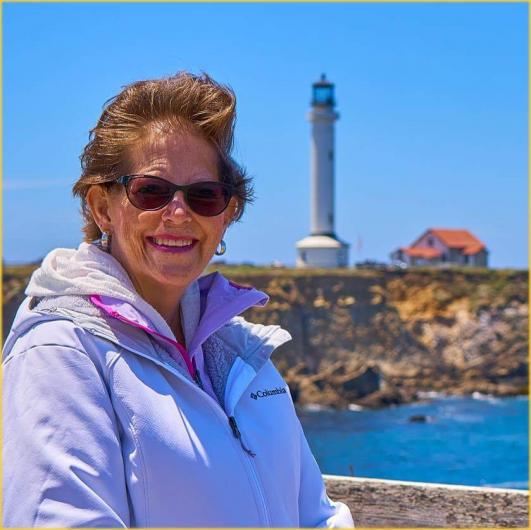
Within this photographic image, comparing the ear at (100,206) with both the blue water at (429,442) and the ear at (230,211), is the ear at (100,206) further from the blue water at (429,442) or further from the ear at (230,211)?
the blue water at (429,442)

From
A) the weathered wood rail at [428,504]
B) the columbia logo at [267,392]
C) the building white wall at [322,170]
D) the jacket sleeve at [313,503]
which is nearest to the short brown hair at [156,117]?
the columbia logo at [267,392]

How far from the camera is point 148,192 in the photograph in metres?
1.91

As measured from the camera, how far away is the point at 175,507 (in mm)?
1729

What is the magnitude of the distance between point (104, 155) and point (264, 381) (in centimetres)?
61

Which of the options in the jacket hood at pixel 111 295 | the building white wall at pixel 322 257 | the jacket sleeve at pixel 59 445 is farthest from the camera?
the building white wall at pixel 322 257

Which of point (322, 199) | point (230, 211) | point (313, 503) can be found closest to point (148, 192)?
point (230, 211)

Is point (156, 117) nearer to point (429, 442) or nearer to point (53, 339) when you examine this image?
point (53, 339)

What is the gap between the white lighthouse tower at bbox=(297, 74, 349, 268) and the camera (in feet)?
181

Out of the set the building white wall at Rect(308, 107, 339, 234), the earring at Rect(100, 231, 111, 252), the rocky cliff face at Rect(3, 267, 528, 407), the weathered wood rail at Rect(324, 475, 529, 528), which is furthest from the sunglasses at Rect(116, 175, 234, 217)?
the building white wall at Rect(308, 107, 339, 234)

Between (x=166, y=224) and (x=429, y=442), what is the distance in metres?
35.2

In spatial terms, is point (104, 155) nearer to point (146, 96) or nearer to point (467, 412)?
point (146, 96)

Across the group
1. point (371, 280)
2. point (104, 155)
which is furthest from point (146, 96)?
point (371, 280)

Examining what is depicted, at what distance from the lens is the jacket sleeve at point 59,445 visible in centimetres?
162

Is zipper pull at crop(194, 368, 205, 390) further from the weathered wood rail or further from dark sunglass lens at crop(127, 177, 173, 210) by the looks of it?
the weathered wood rail
